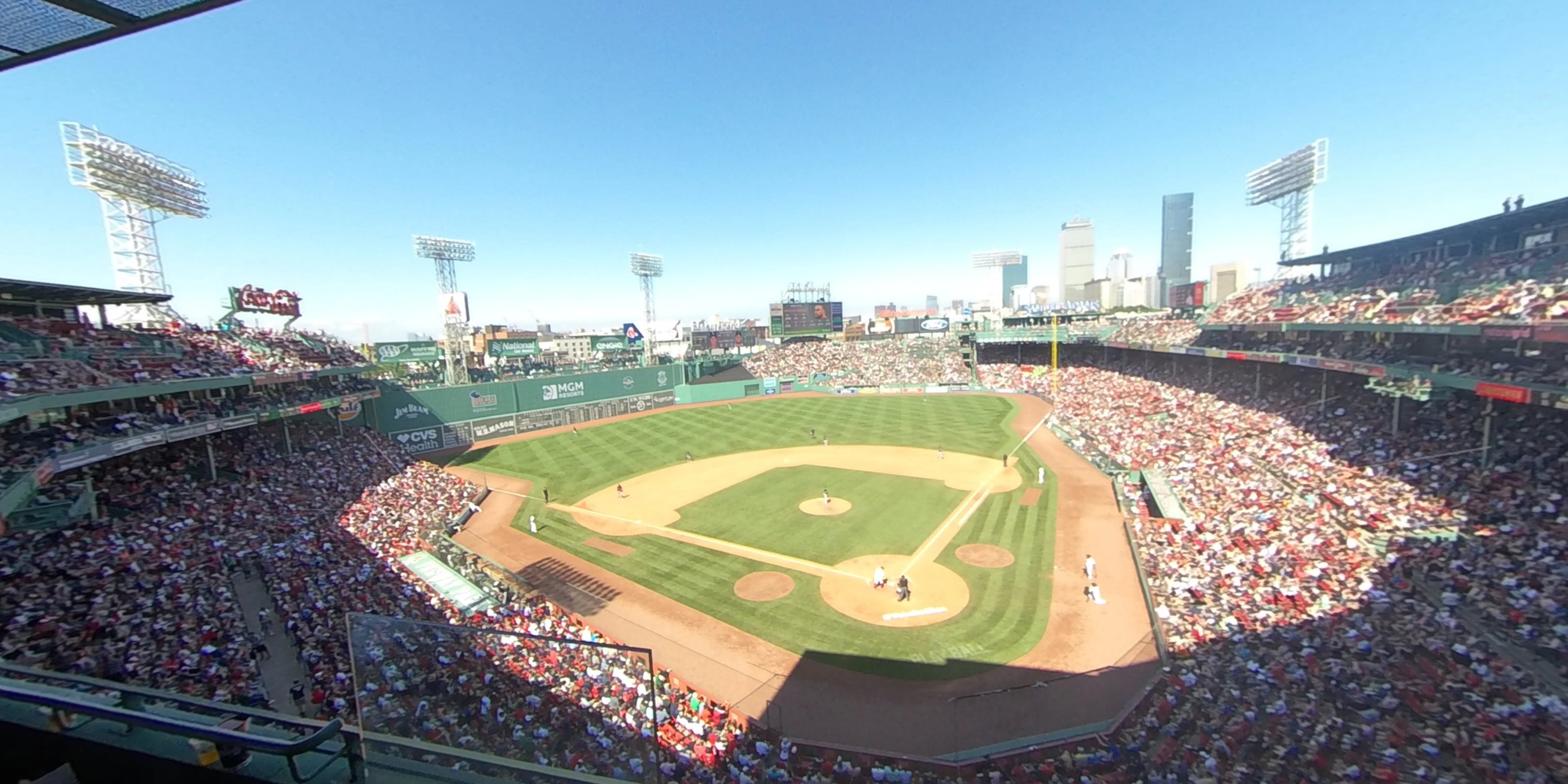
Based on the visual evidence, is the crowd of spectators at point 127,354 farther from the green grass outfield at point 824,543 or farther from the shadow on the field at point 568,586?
the shadow on the field at point 568,586

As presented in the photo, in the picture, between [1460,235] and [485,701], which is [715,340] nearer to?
[1460,235]

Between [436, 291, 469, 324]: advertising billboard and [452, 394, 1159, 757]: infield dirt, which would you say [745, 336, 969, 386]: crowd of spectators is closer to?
[436, 291, 469, 324]: advertising billboard

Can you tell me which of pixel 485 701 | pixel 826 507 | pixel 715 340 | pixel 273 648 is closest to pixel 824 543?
pixel 826 507

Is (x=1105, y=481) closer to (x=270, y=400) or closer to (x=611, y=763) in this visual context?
(x=611, y=763)

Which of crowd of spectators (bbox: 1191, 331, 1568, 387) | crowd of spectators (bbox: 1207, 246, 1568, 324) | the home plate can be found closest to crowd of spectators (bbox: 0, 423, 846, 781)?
the home plate

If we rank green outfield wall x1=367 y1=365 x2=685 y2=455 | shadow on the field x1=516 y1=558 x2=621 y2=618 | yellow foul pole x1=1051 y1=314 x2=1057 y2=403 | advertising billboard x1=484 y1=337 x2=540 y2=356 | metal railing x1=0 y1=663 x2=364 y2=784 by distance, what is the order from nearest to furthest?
1. metal railing x1=0 y1=663 x2=364 y2=784
2. shadow on the field x1=516 y1=558 x2=621 y2=618
3. green outfield wall x1=367 y1=365 x2=685 y2=455
4. advertising billboard x1=484 y1=337 x2=540 y2=356
5. yellow foul pole x1=1051 y1=314 x2=1057 y2=403

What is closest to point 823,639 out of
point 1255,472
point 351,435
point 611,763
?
point 611,763

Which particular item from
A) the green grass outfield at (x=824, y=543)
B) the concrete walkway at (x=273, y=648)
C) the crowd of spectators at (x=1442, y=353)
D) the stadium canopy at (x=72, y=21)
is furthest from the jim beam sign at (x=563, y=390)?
the stadium canopy at (x=72, y=21)
